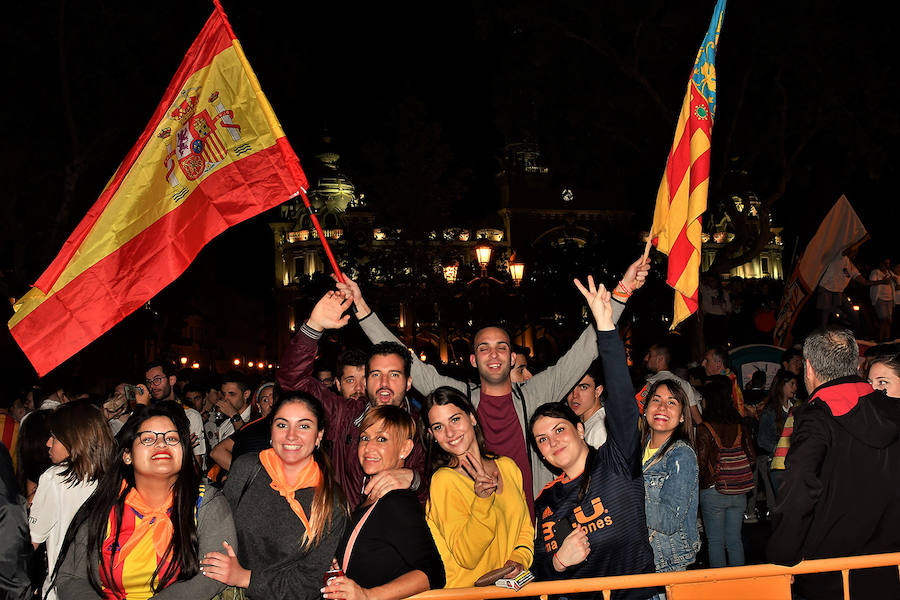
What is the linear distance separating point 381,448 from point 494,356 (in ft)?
4.74

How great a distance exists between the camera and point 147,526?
154 inches

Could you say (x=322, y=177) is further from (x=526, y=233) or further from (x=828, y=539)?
(x=828, y=539)

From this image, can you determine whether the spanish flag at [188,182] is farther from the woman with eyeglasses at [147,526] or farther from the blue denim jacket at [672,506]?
the blue denim jacket at [672,506]

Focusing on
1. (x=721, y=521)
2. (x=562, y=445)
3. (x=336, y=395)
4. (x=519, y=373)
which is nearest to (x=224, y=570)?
(x=336, y=395)

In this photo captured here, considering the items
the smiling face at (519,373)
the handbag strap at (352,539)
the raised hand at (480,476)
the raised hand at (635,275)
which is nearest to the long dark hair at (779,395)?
the smiling face at (519,373)

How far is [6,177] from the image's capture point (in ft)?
59.7

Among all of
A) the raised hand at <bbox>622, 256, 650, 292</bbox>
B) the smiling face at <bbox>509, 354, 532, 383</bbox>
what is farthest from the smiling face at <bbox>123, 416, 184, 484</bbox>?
the smiling face at <bbox>509, 354, 532, 383</bbox>

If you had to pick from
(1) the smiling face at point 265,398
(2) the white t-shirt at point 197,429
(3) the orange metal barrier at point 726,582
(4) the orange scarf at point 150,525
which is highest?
(1) the smiling face at point 265,398

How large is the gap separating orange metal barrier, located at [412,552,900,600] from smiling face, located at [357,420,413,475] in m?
0.76

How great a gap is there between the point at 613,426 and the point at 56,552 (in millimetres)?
3274

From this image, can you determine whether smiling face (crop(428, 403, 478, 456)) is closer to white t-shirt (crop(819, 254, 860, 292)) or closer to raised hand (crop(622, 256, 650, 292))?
raised hand (crop(622, 256, 650, 292))

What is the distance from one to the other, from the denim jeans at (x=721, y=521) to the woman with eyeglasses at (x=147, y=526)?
5069 mm

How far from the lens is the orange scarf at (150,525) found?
12.6 feet

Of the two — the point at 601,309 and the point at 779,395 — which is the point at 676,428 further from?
the point at 779,395
